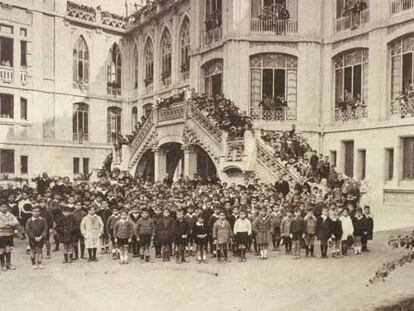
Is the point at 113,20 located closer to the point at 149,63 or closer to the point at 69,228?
the point at 149,63

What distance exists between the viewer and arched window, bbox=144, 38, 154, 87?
38344 millimetres

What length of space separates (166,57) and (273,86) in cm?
1106

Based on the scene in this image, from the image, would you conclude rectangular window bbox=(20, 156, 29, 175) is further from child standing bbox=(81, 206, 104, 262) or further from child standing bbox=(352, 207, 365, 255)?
child standing bbox=(352, 207, 365, 255)

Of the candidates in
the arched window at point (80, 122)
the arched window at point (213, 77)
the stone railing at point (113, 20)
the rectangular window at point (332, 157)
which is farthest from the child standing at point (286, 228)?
the stone railing at point (113, 20)

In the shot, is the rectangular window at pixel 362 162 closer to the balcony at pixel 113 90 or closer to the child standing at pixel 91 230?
the child standing at pixel 91 230

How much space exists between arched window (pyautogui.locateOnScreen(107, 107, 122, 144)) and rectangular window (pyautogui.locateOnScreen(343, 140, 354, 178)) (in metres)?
19.0

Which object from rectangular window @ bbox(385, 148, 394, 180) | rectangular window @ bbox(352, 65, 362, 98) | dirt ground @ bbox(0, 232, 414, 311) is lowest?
dirt ground @ bbox(0, 232, 414, 311)

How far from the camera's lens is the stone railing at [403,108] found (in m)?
22.6

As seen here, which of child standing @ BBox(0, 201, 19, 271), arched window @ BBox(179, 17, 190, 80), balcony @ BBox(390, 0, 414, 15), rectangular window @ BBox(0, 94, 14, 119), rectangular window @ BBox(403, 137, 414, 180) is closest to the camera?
child standing @ BBox(0, 201, 19, 271)

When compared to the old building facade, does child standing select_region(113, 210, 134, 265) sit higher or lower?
lower

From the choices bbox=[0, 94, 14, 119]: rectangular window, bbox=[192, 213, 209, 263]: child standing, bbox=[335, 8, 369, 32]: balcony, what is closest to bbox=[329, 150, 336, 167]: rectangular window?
bbox=[335, 8, 369, 32]: balcony

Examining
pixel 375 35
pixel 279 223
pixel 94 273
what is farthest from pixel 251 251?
pixel 375 35

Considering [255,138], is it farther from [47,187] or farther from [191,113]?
[47,187]

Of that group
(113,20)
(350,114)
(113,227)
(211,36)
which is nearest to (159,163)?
(211,36)
